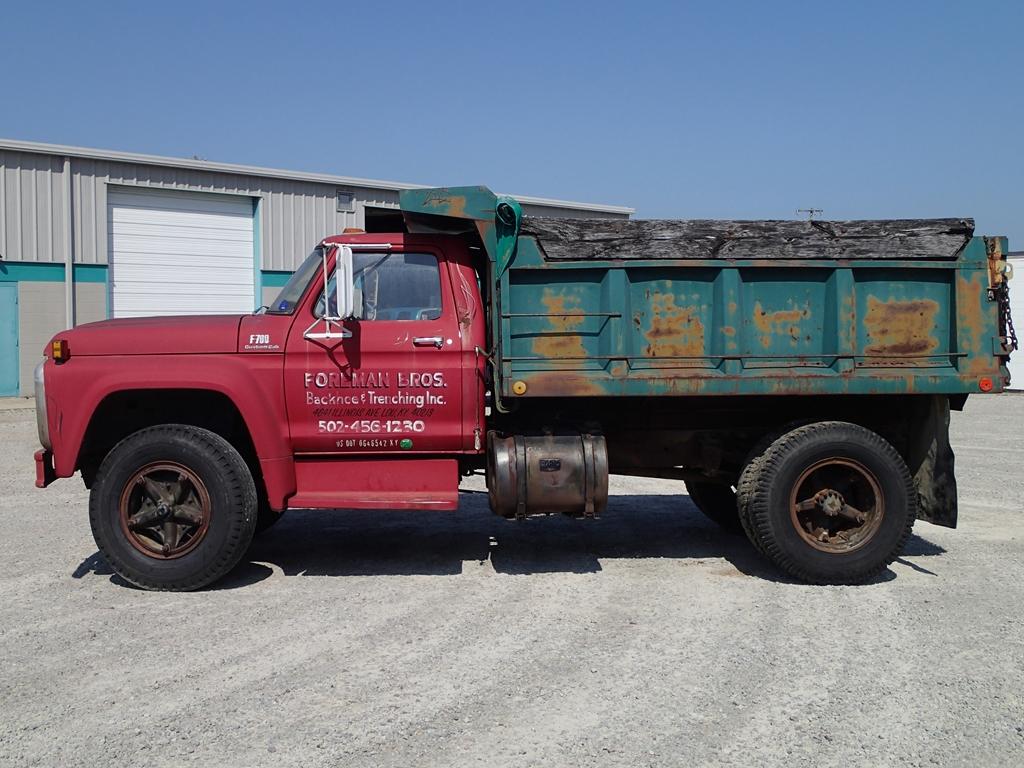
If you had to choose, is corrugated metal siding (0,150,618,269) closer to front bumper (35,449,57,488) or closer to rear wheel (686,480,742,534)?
front bumper (35,449,57,488)

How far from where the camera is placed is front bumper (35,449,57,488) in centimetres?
560

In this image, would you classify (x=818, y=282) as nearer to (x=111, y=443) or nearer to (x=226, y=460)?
(x=226, y=460)

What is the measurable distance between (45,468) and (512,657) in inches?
A: 135

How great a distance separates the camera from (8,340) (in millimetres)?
19406

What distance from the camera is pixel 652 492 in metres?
9.44

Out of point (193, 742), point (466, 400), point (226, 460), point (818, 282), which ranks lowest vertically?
point (193, 742)

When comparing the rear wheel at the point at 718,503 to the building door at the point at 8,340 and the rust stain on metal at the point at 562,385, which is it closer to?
the rust stain on metal at the point at 562,385

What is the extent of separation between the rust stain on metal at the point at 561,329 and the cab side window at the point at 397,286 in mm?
771

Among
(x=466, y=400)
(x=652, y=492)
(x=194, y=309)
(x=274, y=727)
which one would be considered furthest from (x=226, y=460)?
(x=194, y=309)

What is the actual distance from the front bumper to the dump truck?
1cm

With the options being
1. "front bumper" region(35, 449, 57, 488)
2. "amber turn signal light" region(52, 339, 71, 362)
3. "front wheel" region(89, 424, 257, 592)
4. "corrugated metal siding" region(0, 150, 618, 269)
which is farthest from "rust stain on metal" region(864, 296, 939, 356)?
"corrugated metal siding" region(0, 150, 618, 269)

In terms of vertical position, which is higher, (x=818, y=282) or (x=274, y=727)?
(x=818, y=282)

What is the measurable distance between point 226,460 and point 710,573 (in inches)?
134

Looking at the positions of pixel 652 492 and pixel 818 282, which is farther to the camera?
pixel 652 492
